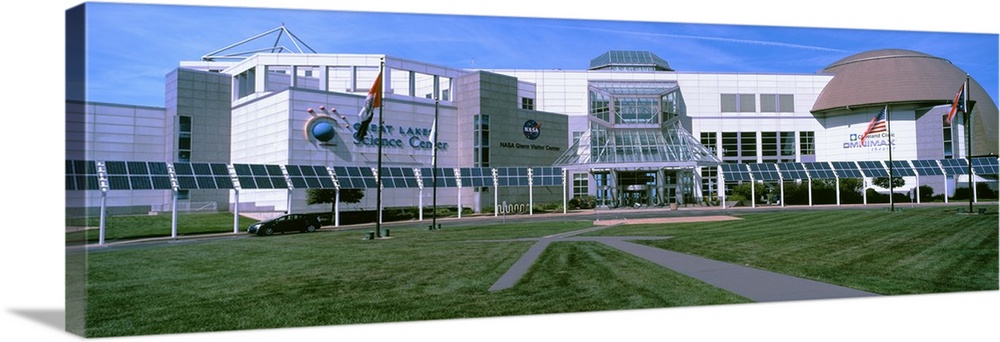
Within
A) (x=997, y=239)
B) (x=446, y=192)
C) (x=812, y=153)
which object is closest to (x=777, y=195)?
(x=812, y=153)

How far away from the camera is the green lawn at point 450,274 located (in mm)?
13812

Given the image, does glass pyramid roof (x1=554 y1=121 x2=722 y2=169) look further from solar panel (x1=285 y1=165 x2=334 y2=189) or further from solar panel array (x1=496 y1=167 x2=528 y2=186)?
solar panel (x1=285 y1=165 x2=334 y2=189)

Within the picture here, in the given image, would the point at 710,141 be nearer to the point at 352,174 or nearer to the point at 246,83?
the point at 352,174

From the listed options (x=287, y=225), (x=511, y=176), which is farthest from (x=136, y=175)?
(x=511, y=176)

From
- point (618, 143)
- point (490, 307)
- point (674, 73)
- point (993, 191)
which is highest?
point (674, 73)

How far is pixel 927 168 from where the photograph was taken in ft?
138

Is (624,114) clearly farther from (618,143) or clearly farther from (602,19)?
(602,19)

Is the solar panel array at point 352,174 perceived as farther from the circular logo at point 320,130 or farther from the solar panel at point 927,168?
the circular logo at point 320,130

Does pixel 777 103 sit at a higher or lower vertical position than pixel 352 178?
higher

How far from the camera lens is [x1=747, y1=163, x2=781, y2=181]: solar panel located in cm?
4756

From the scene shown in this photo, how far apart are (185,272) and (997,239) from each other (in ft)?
78.1

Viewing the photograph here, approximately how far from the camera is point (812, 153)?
61969 mm

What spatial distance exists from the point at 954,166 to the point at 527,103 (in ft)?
102

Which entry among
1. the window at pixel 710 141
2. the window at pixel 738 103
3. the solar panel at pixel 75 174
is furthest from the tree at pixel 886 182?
the solar panel at pixel 75 174
